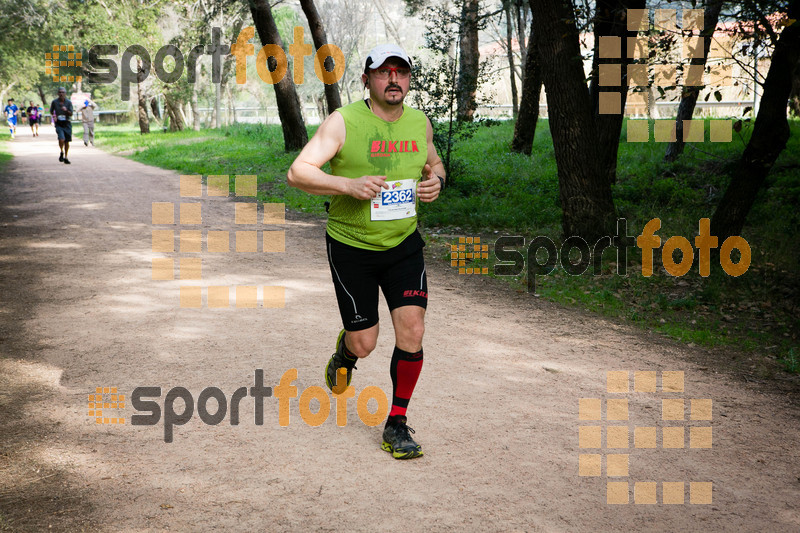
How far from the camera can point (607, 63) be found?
9594 millimetres

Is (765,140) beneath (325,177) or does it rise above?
above

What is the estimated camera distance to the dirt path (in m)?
3.61

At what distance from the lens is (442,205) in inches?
509

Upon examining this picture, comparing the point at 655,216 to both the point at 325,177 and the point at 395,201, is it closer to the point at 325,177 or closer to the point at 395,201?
the point at 395,201

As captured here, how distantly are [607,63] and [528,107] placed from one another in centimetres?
792

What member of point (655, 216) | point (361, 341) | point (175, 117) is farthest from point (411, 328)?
point (175, 117)

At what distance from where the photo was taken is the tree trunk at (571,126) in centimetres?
933

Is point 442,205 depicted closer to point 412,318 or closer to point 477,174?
point 477,174

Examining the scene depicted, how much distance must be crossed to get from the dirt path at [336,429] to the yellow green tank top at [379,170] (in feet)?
4.39

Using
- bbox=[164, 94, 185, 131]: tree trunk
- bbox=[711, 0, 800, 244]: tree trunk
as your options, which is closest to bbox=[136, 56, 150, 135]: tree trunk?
bbox=[164, 94, 185, 131]: tree trunk

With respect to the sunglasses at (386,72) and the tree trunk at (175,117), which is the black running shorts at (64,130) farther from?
the sunglasses at (386,72)

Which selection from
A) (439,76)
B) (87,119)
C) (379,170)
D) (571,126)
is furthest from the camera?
(87,119)

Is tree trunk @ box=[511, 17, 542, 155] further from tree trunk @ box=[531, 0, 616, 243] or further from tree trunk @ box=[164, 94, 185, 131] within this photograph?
tree trunk @ box=[164, 94, 185, 131]

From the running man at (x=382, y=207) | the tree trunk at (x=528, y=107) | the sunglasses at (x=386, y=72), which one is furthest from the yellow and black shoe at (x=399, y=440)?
the tree trunk at (x=528, y=107)
